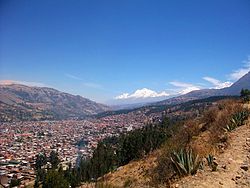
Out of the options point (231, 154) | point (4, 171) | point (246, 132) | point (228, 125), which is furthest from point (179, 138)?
point (4, 171)

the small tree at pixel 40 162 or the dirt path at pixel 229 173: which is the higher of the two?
the dirt path at pixel 229 173

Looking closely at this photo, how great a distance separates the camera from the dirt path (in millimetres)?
8648

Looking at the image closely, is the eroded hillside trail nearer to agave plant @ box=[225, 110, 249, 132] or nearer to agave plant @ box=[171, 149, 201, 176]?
agave plant @ box=[171, 149, 201, 176]

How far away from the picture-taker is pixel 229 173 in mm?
9297

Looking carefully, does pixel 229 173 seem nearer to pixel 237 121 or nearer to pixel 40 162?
pixel 237 121

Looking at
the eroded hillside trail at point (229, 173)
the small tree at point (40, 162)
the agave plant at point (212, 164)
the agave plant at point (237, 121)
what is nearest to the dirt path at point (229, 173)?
the eroded hillside trail at point (229, 173)

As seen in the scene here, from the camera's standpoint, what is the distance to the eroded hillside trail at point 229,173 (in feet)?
28.4

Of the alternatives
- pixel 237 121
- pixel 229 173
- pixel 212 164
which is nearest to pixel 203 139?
pixel 237 121

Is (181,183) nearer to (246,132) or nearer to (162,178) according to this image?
(162,178)

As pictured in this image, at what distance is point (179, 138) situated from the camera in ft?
72.4

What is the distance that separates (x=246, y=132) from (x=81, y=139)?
5128 inches

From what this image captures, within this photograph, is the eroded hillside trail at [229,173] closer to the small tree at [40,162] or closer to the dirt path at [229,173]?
the dirt path at [229,173]

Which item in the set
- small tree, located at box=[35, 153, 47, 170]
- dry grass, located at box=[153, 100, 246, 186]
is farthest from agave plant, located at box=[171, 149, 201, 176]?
small tree, located at box=[35, 153, 47, 170]

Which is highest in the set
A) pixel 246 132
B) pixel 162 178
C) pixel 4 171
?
pixel 246 132
